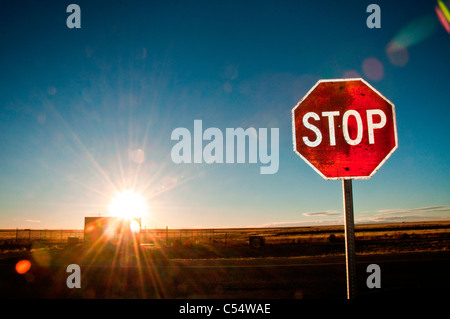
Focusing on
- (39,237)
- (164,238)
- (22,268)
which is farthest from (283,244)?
(39,237)

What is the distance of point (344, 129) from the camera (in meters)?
3.01

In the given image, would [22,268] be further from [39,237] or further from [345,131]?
[39,237]

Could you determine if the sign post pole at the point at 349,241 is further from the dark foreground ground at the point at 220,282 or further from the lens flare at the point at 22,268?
the lens flare at the point at 22,268

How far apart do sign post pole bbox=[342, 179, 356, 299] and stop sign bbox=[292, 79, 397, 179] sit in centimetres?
15

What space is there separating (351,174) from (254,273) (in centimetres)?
805

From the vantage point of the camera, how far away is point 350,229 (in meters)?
2.84

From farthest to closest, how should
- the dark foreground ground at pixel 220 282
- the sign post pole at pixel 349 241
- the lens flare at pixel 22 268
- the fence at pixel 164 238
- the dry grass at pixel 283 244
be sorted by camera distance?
1. the fence at pixel 164 238
2. the dry grass at pixel 283 244
3. the lens flare at pixel 22 268
4. the dark foreground ground at pixel 220 282
5. the sign post pole at pixel 349 241

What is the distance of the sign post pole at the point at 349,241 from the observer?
9.11 feet

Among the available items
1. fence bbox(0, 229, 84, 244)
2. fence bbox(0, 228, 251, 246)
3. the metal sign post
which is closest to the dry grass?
fence bbox(0, 228, 251, 246)

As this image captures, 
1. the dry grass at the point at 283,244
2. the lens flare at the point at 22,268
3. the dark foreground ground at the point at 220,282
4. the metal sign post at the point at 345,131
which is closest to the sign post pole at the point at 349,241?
the metal sign post at the point at 345,131

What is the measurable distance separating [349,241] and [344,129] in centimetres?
109

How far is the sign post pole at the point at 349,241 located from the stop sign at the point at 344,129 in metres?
0.15

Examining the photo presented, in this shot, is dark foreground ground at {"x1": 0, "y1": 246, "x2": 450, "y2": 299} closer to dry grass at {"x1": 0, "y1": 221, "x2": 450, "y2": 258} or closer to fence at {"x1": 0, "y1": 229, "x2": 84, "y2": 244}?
dry grass at {"x1": 0, "y1": 221, "x2": 450, "y2": 258}

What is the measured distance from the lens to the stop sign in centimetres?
296
